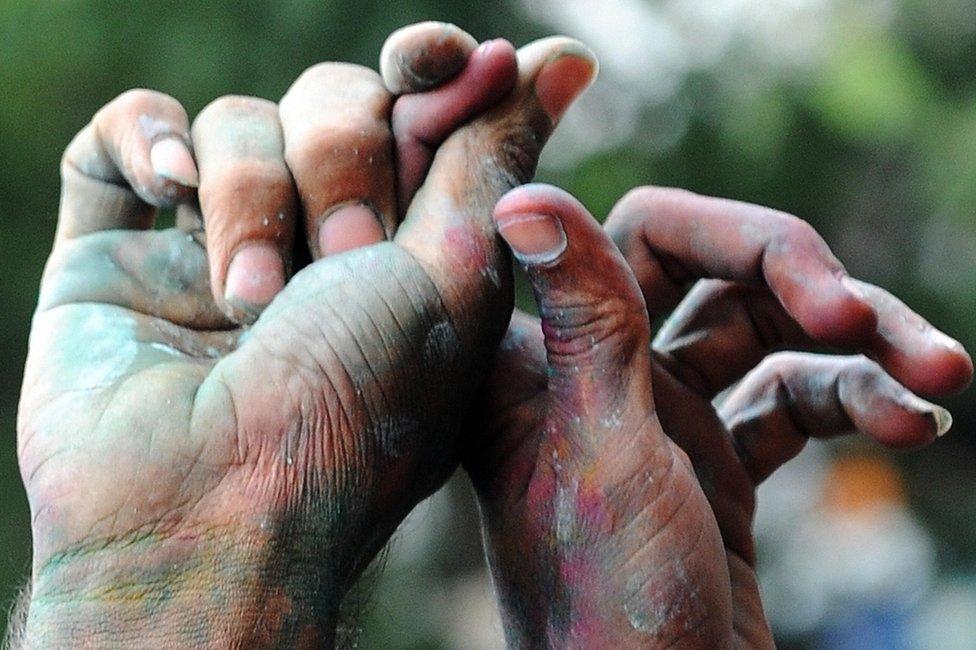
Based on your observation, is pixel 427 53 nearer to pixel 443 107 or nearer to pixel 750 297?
pixel 443 107

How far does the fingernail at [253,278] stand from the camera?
0.84 meters

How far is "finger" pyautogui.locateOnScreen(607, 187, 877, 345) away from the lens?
0.86 meters

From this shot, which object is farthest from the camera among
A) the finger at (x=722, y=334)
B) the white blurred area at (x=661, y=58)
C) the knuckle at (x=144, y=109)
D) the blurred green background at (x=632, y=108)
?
the white blurred area at (x=661, y=58)

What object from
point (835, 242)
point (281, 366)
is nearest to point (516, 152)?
point (281, 366)

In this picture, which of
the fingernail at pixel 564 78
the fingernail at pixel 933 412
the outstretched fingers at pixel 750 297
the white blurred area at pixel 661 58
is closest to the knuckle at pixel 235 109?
the fingernail at pixel 564 78

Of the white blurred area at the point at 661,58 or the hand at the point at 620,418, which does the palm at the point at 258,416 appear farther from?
the white blurred area at the point at 661,58

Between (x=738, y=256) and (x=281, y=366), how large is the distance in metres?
0.39

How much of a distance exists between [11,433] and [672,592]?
2.46 meters

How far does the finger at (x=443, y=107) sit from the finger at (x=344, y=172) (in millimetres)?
14

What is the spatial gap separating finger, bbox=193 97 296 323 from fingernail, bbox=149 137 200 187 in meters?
0.02

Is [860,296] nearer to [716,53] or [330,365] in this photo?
[330,365]

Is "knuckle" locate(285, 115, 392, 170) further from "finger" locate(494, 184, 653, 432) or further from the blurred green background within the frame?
the blurred green background

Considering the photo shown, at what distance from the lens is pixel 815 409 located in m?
1.11

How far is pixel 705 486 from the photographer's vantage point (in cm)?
106
